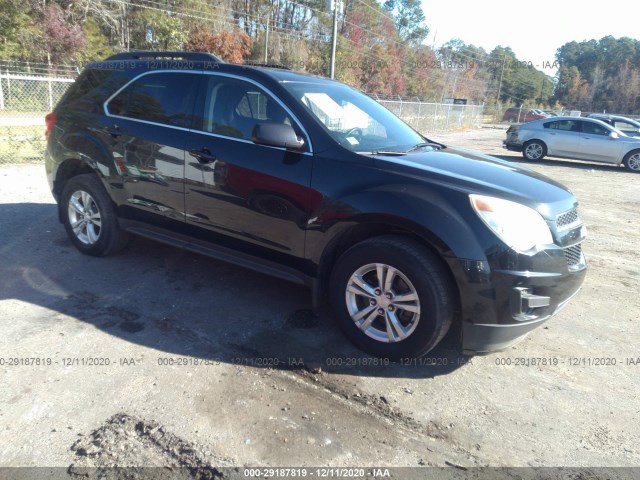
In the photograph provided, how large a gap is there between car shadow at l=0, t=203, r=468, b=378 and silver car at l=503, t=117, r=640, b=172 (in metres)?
15.1

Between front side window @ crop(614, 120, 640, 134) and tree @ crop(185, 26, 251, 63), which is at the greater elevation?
tree @ crop(185, 26, 251, 63)

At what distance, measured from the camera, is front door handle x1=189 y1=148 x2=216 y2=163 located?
3.95 meters

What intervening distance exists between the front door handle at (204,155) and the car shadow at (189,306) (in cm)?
117

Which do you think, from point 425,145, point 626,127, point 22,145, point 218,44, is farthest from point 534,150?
point 218,44

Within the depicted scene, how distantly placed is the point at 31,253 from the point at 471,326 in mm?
4387

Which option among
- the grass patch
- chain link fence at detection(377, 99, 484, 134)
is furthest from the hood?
chain link fence at detection(377, 99, 484, 134)

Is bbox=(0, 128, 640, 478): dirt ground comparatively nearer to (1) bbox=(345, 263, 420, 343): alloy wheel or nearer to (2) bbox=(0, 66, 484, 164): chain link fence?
(1) bbox=(345, 263, 420, 343): alloy wheel

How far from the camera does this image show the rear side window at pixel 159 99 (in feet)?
13.9

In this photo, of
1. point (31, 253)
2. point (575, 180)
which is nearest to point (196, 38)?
point (575, 180)

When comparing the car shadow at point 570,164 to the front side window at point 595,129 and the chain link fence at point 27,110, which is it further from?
the chain link fence at point 27,110

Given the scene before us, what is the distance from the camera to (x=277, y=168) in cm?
365

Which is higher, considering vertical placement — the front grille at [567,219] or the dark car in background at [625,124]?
the dark car in background at [625,124]

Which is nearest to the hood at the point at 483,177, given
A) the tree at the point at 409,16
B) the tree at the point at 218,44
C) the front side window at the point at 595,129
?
the front side window at the point at 595,129

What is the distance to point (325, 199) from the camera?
3469mm
